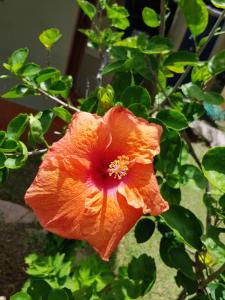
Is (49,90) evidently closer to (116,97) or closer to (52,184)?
(116,97)

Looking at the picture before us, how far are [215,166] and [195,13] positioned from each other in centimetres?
45

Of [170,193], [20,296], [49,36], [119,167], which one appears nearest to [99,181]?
[119,167]

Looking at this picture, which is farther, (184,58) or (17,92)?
(17,92)

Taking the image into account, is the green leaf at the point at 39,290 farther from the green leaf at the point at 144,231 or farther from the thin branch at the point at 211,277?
the thin branch at the point at 211,277

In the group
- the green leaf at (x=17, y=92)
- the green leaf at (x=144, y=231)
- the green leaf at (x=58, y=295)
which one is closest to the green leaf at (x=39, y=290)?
the green leaf at (x=58, y=295)

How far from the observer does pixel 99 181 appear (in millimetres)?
1069

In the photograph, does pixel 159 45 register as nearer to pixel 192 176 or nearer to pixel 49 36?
pixel 192 176

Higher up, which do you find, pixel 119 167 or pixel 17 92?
pixel 119 167

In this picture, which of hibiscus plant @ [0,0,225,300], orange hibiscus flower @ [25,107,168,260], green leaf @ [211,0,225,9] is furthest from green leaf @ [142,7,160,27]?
orange hibiscus flower @ [25,107,168,260]

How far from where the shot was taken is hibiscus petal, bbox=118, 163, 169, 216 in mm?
998

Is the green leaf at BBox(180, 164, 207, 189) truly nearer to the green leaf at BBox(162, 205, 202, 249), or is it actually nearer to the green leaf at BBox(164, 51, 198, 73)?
the green leaf at BBox(162, 205, 202, 249)

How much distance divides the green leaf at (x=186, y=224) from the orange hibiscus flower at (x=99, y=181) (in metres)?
0.27

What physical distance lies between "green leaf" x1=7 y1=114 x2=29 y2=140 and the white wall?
2107 millimetres

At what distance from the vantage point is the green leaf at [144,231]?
1.64 metres
